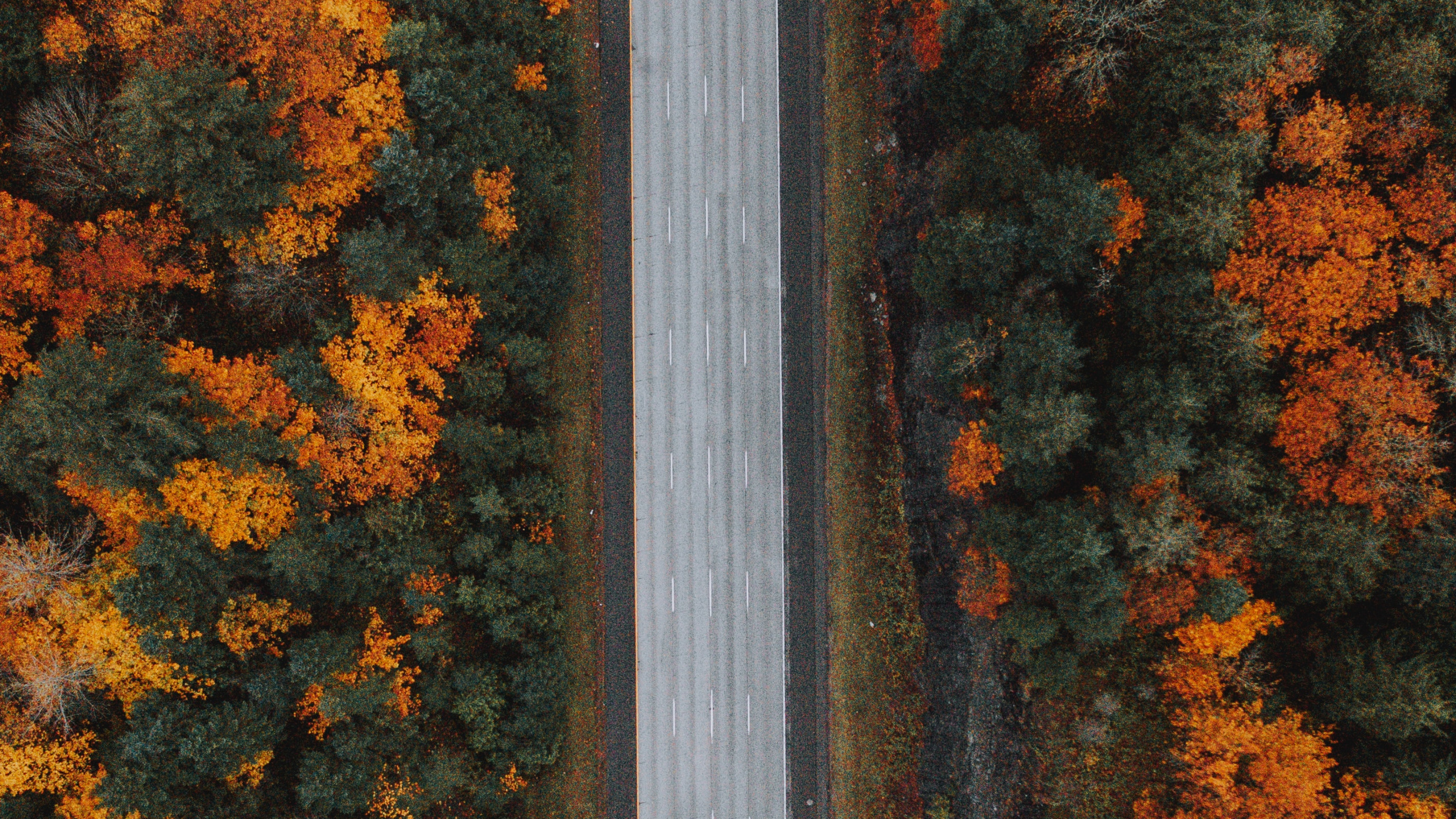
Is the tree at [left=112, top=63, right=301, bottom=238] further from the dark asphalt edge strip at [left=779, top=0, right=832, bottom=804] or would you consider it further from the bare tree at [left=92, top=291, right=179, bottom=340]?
the dark asphalt edge strip at [left=779, top=0, right=832, bottom=804]

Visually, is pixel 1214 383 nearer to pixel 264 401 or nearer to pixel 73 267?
pixel 264 401

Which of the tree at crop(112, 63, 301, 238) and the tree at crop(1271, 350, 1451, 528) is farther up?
the tree at crop(112, 63, 301, 238)

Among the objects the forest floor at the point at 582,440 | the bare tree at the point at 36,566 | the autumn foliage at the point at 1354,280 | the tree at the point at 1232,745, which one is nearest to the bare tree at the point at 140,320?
the bare tree at the point at 36,566

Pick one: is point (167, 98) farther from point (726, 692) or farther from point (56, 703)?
point (726, 692)

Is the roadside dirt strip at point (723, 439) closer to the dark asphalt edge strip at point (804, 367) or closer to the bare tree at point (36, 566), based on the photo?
the dark asphalt edge strip at point (804, 367)

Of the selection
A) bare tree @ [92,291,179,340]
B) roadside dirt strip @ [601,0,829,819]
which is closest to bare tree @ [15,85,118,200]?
bare tree @ [92,291,179,340]

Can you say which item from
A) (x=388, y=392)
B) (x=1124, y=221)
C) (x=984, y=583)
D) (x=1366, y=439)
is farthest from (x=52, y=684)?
(x=1366, y=439)
